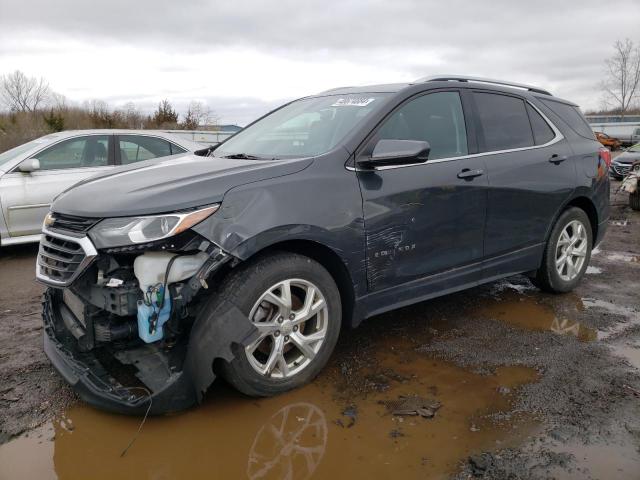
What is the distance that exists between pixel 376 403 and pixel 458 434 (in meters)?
0.49

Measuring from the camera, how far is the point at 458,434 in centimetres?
261

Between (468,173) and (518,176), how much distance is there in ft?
2.07

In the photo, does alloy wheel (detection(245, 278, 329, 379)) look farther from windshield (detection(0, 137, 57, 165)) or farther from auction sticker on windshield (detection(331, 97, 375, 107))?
windshield (detection(0, 137, 57, 165))

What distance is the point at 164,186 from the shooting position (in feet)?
9.07

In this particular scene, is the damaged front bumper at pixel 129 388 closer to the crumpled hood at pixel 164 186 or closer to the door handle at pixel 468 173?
the crumpled hood at pixel 164 186

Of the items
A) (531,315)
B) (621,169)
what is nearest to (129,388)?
(531,315)

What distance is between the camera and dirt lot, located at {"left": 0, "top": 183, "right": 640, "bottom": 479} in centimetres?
238

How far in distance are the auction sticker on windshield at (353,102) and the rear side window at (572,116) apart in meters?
1.97

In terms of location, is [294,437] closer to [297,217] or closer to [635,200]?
[297,217]

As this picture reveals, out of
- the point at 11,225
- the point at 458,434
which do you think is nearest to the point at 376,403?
the point at 458,434

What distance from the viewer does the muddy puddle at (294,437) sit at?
2355 mm

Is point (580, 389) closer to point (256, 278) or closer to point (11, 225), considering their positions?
point (256, 278)

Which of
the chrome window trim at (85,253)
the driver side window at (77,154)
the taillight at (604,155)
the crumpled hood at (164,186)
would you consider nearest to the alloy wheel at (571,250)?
the taillight at (604,155)

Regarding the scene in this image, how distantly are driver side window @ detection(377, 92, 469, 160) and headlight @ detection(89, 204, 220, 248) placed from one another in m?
1.44
